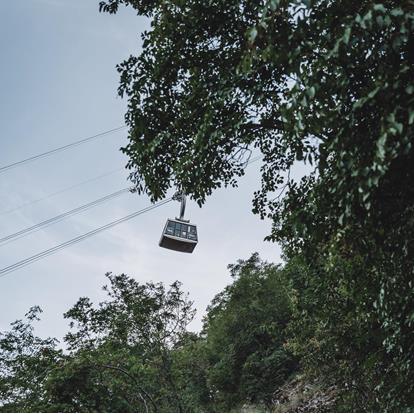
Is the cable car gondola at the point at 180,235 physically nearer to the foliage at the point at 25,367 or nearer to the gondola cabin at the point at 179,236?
the gondola cabin at the point at 179,236

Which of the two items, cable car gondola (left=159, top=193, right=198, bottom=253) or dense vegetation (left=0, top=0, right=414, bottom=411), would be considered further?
cable car gondola (left=159, top=193, right=198, bottom=253)

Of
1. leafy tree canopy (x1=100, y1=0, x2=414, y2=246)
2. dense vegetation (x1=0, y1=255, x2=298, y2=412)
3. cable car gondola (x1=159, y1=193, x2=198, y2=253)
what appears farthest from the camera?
dense vegetation (x1=0, y1=255, x2=298, y2=412)

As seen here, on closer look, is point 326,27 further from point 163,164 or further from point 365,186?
point 163,164

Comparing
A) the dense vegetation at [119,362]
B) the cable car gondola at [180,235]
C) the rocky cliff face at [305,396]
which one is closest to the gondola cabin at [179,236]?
the cable car gondola at [180,235]

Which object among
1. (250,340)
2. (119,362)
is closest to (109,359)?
(119,362)

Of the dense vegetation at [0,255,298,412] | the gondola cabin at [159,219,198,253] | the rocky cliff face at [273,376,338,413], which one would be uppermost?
the gondola cabin at [159,219,198,253]

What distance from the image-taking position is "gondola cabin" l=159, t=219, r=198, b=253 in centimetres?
909

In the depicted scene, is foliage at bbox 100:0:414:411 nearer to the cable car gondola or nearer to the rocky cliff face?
the cable car gondola

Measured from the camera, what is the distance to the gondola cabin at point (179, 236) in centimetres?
909

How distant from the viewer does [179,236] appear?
358 inches

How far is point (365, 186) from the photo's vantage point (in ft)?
11.3

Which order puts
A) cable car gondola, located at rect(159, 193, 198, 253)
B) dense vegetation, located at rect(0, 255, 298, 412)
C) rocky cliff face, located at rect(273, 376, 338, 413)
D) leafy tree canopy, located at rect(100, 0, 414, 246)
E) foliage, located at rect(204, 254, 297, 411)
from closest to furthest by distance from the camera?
leafy tree canopy, located at rect(100, 0, 414, 246), cable car gondola, located at rect(159, 193, 198, 253), dense vegetation, located at rect(0, 255, 298, 412), rocky cliff face, located at rect(273, 376, 338, 413), foliage, located at rect(204, 254, 297, 411)

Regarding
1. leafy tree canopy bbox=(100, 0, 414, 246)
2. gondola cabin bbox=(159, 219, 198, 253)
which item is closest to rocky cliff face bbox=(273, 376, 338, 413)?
gondola cabin bbox=(159, 219, 198, 253)

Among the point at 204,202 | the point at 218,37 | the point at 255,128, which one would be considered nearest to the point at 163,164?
the point at 204,202
